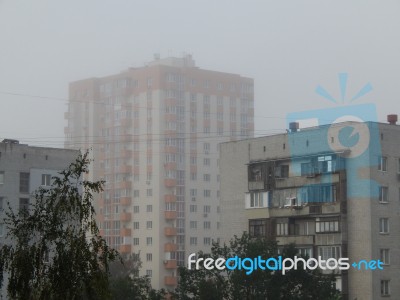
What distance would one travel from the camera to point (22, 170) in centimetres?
7475

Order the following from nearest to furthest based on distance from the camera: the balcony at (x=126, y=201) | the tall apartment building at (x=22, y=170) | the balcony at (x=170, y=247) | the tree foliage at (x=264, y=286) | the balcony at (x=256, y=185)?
1. the tree foliage at (x=264, y=286)
2. the tall apartment building at (x=22, y=170)
3. the balcony at (x=256, y=185)
4. the balcony at (x=170, y=247)
5. the balcony at (x=126, y=201)

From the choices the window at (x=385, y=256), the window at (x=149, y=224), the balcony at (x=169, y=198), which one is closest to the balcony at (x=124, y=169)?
the balcony at (x=169, y=198)

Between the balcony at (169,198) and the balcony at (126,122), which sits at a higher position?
the balcony at (126,122)

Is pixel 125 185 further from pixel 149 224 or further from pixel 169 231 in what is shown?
pixel 169 231

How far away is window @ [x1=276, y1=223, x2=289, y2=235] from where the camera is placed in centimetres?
7175

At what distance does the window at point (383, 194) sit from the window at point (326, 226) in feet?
11.4

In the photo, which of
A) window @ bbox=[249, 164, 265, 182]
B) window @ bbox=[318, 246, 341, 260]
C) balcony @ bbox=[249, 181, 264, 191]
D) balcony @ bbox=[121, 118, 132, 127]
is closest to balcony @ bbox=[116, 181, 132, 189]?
balcony @ bbox=[121, 118, 132, 127]

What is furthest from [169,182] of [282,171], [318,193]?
[318,193]

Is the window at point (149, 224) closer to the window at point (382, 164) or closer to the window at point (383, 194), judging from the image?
the window at point (383, 194)

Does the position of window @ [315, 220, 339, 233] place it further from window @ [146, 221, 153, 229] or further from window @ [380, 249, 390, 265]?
window @ [146, 221, 153, 229]

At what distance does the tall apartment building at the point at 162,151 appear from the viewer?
401 ft

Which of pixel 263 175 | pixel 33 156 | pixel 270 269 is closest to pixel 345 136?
A: pixel 263 175

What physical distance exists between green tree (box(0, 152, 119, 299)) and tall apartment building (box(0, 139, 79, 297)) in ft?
166

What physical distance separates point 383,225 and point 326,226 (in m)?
4.01
